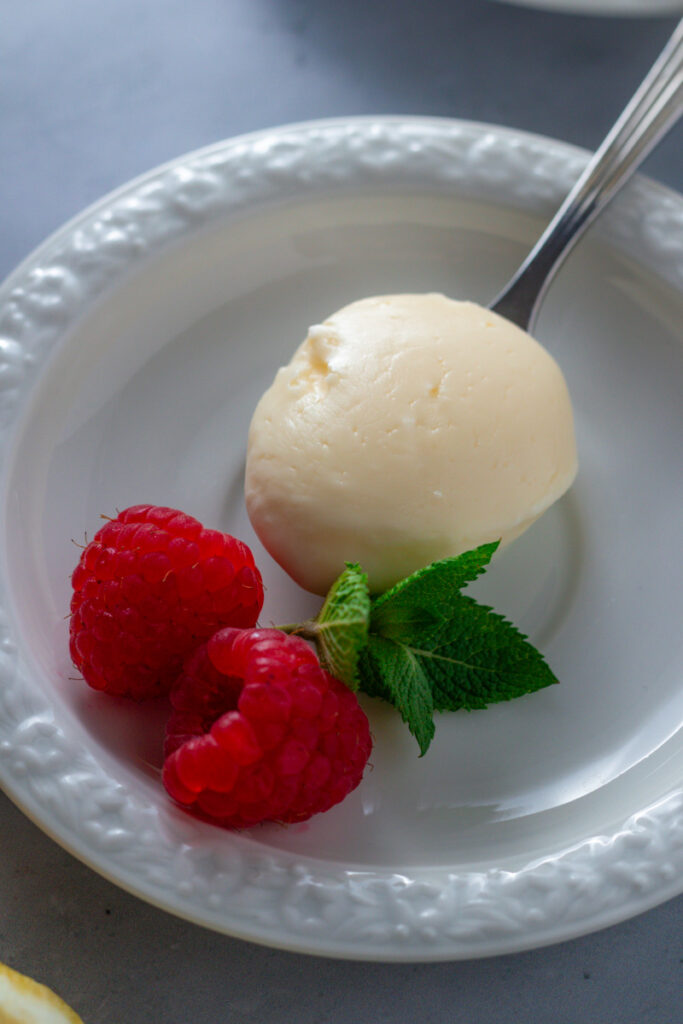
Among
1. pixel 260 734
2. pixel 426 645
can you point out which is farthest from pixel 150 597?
pixel 426 645

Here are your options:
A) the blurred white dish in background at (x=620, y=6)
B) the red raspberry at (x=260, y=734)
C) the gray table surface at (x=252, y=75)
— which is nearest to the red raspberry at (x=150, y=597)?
the red raspberry at (x=260, y=734)

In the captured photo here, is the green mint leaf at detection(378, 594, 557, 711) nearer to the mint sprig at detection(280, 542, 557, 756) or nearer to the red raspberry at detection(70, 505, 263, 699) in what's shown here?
the mint sprig at detection(280, 542, 557, 756)

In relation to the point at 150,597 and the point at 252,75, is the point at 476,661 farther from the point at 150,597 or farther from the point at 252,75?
the point at 252,75

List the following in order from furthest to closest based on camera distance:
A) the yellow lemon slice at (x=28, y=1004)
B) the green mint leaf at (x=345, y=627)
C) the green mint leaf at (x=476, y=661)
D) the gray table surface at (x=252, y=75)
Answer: the gray table surface at (x=252, y=75) → the green mint leaf at (x=476, y=661) → the green mint leaf at (x=345, y=627) → the yellow lemon slice at (x=28, y=1004)

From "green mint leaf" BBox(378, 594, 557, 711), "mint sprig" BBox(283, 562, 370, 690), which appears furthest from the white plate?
"mint sprig" BBox(283, 562, 370, 690)

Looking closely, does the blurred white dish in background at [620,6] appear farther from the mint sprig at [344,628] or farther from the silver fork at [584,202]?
the mint sprig at [344,628]

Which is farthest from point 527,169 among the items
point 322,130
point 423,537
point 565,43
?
point 423,537
